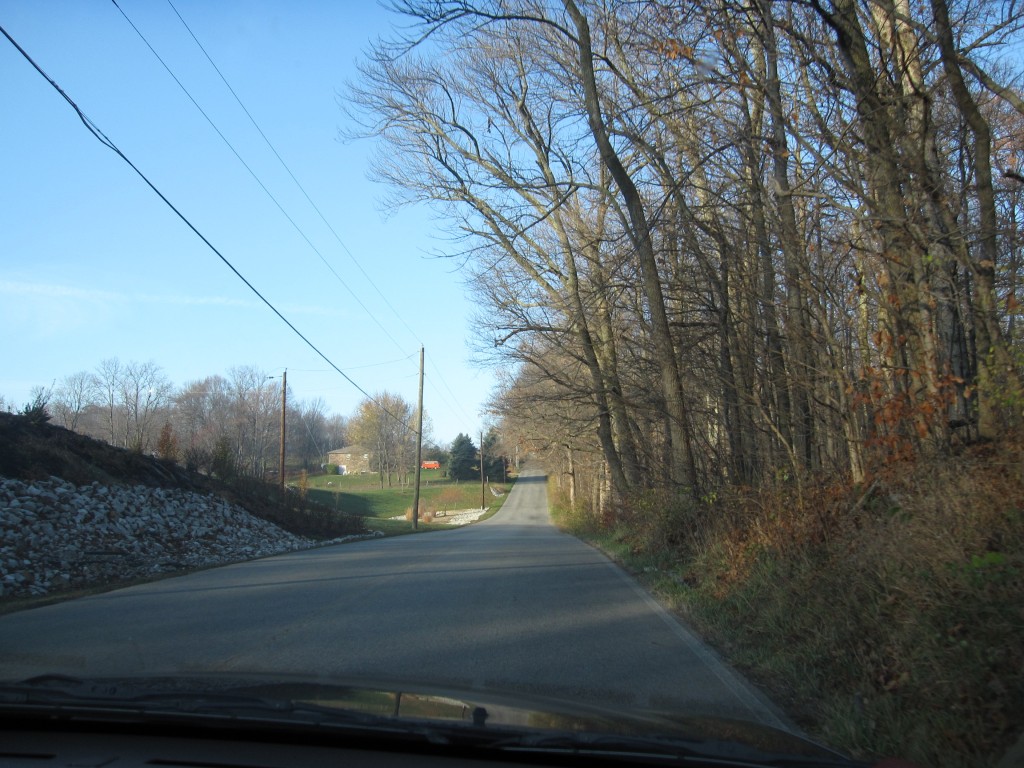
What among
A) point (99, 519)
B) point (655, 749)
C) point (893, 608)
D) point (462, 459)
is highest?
point (462, 459)

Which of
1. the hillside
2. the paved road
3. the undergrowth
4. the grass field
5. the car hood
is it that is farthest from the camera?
the grass field

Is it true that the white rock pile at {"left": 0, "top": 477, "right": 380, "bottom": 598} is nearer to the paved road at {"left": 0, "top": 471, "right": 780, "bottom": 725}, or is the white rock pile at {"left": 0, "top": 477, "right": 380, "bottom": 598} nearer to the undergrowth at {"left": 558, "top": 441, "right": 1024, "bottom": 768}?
the paved road at {"left": 0, "top": 471, "right": 780, "bottom": 725}

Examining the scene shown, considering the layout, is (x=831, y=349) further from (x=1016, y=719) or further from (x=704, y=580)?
(x=1016, y=719)

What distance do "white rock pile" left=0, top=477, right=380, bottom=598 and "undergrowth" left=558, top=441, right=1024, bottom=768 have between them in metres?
10.8

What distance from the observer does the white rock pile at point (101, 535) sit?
542 inches

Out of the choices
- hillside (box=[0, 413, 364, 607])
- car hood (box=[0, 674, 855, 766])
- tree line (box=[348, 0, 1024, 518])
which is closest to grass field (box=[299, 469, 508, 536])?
hillside (box=[0, 413, 364, 607])

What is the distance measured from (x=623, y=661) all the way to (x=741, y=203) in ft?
28.0

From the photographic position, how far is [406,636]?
777 cm

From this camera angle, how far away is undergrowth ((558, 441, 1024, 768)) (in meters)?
4.53

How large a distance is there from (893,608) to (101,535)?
1619 centimetres

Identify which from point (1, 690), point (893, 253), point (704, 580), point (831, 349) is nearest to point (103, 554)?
point (704, 580)

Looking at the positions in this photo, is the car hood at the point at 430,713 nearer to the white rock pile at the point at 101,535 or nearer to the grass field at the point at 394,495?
the white rock pile at the point at 101,535

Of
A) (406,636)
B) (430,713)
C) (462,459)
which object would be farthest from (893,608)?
(462,459)

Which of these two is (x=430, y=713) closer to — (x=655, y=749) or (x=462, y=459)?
(x=655, y=749)
